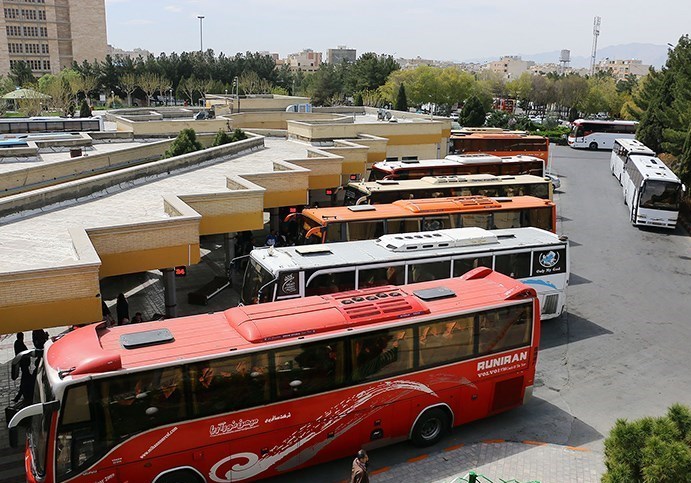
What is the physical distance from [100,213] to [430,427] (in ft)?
35.6

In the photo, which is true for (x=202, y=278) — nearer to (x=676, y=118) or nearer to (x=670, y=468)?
(x=670, y=468)

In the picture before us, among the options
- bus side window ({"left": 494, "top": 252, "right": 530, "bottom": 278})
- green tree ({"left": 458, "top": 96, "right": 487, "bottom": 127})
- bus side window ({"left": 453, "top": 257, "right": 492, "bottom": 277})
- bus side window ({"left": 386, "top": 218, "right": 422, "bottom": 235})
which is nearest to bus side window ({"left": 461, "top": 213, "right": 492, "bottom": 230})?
bus side window ({"left": 386, "top": 218, "right": 422, "bottom": 235})

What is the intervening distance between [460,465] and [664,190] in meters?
23.0

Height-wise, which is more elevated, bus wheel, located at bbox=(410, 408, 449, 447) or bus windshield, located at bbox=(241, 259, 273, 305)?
bus windshield, located at bbox=(241, 259, 273, 305)

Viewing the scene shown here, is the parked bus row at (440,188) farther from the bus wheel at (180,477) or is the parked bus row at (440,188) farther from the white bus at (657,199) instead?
the bus wheel at (180,477)

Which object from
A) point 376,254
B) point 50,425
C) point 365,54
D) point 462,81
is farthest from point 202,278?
point 365,54

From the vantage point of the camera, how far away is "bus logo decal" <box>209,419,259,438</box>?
948 cm

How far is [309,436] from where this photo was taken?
1032cm

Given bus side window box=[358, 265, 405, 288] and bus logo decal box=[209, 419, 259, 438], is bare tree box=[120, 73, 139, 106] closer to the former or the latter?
bus side window box=[358, 265, 405, 288]

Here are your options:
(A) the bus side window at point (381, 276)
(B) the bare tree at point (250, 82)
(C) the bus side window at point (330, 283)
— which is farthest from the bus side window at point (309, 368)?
(B) the bare tree at point (250, 82)

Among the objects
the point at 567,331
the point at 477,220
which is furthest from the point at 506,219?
the point at 567,331

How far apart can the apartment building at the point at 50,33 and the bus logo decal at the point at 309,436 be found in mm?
96905

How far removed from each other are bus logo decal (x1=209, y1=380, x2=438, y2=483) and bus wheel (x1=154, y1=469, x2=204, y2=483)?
242mm

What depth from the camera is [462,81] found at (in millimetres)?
73562
